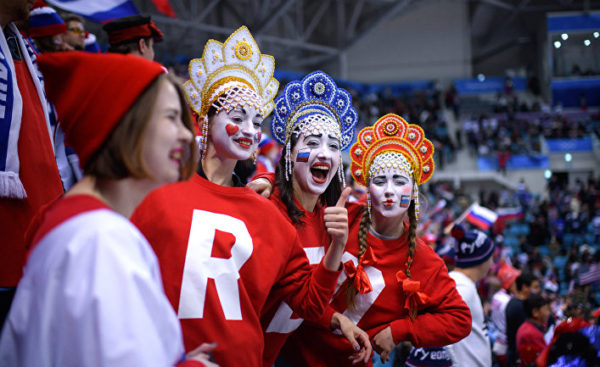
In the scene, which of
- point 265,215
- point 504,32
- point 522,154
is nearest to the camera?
point 265,215

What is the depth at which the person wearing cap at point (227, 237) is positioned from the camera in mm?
2119

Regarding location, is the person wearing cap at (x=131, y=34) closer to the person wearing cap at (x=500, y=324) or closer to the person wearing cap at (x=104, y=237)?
the person wearing cap at (x=104, y=237)

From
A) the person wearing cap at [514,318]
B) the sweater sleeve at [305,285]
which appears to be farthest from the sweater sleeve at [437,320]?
the person wearing cap at [514,318]

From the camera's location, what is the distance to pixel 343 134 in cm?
324

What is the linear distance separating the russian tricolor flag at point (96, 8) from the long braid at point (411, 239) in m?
2.59

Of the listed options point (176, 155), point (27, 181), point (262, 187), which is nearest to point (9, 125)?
point (27, 181)

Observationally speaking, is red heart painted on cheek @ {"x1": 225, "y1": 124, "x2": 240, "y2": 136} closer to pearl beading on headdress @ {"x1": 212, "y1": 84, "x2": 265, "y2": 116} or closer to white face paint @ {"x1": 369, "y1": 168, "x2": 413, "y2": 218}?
pearl beading on headdress @ {"x1": 212, "y1": 84, "x2": 265, "y2": 116}

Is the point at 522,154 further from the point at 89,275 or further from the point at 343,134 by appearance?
the point at 89,275

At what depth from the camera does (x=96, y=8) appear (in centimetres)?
417

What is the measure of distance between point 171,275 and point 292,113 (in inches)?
52.2

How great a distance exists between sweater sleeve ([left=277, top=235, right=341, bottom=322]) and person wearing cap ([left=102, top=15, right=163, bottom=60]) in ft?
5.89

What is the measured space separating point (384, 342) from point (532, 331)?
9.11 ft

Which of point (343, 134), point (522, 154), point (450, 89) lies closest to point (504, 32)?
point (450, 89)

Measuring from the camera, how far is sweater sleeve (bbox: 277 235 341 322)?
2.36 metres
